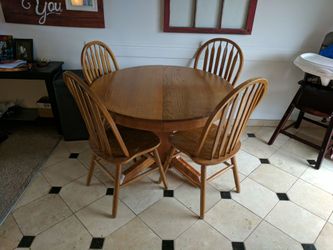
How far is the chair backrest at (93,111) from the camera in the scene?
1211mm

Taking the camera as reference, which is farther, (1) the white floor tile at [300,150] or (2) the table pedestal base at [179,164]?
(1) the white floor tile at [300,150]

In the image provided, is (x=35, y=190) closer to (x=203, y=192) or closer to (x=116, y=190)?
(x=116, y=190)

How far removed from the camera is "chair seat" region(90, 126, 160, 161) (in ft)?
4.91

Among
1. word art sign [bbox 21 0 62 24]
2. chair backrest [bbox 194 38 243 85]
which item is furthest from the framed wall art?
word art sign [bbox 21 0 62 24]

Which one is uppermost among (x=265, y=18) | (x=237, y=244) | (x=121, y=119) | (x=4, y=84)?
(x=265, y=18)

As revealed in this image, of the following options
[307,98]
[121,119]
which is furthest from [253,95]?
[307,98]

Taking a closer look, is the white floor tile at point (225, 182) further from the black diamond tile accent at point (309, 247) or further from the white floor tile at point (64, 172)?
the white floor tile at point (64, 172)

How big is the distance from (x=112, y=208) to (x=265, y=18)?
7.07 feet

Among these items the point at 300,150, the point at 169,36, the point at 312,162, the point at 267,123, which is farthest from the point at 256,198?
the point at 169,36

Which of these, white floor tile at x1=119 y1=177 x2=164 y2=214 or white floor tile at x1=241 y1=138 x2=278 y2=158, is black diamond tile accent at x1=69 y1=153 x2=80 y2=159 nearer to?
white floor tile at x1=119 y1=177 x2=164 y2=214

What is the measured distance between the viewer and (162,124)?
1.29 m

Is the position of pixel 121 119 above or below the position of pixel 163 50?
below

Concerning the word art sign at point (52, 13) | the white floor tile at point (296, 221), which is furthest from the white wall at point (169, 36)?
the white floor tile at point (296, 221)

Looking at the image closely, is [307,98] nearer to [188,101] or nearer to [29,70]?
[188,101]
